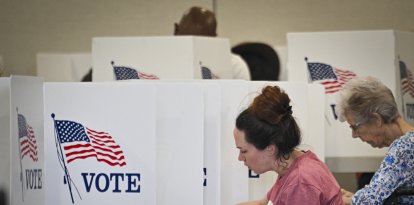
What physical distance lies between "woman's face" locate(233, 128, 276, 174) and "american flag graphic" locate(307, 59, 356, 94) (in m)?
1.24

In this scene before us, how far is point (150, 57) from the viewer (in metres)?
3.71

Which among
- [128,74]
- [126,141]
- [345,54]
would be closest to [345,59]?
[345,54]

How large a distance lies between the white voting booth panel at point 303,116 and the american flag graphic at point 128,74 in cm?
93

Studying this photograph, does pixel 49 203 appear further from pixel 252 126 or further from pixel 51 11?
pixel 51 11

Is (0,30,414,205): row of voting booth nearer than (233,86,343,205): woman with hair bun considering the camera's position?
No

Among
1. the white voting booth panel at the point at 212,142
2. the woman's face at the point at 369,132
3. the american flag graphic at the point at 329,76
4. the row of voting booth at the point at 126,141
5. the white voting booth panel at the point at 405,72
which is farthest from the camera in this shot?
the white voting booth panel at the point at 405,72

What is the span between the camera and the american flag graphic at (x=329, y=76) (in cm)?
362

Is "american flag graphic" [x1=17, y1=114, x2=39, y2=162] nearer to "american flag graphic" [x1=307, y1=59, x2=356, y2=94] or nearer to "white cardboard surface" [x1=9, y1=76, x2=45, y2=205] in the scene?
"white cardboard surface" [x1=9, y1=76, x2=45, y2=205]

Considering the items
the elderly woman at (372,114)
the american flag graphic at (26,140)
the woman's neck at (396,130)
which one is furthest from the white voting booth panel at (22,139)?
the woman's neck at (396,130)

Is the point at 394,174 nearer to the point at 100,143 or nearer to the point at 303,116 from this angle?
the point at 303,116

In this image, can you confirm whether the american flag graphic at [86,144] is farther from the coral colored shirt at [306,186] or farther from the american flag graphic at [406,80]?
the american flag graphic at [406,80]

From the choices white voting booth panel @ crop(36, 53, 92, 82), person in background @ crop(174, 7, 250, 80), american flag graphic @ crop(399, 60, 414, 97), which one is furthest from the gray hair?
white voting booth panel @ crop(36, 53, 92, 82)

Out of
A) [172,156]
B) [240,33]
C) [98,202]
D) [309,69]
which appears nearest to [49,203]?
[98,202]

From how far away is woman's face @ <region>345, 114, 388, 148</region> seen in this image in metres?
2.85
